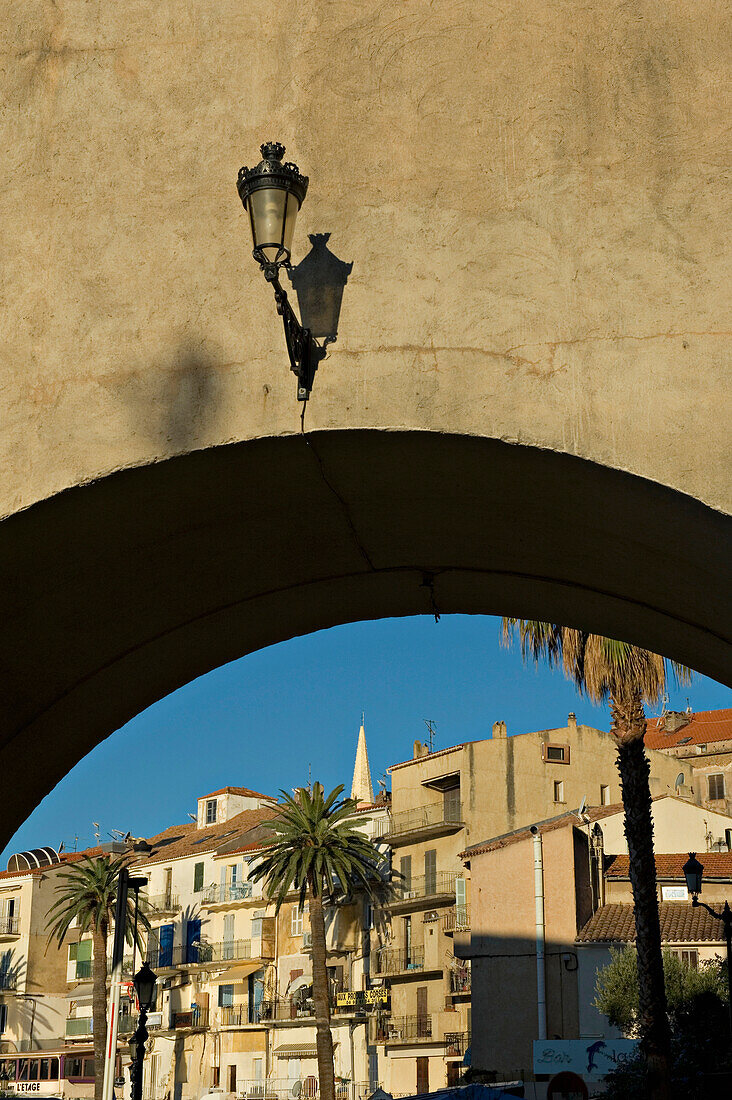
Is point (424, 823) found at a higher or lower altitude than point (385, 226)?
higher

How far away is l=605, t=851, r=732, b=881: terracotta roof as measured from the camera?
39.1 metres

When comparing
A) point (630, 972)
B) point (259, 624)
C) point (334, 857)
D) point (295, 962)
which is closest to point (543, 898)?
point (630, 972)

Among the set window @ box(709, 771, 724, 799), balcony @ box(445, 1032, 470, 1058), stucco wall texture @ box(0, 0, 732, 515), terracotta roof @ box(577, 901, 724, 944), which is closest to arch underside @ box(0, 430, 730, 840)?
stucco wall texture @ box(0, 0, 732, 515)

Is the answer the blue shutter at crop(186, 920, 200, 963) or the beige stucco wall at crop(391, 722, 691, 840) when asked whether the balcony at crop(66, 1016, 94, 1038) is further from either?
the beige stucco wall at crop(391, 722, 691, 840)

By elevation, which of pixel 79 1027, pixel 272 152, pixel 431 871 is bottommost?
pixel 79 1027

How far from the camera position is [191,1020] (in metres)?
64.2

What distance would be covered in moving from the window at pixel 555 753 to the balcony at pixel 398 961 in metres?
10.1

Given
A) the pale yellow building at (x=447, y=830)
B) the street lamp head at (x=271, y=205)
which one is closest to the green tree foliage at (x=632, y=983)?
the pale yellow building at (x=447, y=830)

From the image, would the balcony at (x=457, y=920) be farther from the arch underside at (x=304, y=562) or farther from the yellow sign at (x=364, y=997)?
the arch underside at (x=304, y=562)

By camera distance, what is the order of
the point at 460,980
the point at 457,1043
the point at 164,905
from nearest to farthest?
the point at 457,1043 < the point at 460,980 < the point at 164,905

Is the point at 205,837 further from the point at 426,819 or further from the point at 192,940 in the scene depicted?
the point at 426,819

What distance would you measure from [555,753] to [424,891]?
8.52m

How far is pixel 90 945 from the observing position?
7100cm

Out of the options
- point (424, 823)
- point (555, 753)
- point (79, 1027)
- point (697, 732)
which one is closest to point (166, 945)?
point (79, 1027)
